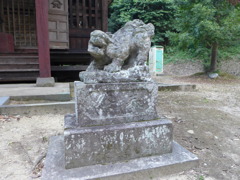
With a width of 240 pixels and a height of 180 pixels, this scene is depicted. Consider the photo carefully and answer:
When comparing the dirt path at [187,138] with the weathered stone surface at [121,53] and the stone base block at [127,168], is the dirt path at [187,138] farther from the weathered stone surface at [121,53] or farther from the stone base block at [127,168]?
the weathered stone surface at [121,53]

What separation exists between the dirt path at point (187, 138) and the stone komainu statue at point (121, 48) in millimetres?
1203

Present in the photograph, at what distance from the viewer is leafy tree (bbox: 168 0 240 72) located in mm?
7949

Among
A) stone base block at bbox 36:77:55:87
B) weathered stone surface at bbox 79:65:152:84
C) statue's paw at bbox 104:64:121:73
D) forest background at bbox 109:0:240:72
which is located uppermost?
forest background at bbox 109:0:240:72

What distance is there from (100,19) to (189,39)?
4590mm

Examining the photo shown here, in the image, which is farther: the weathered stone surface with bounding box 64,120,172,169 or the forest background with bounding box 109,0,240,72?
the forest background with bounding box 109,0,240,72

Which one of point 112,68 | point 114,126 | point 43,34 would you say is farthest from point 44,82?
point 114,126

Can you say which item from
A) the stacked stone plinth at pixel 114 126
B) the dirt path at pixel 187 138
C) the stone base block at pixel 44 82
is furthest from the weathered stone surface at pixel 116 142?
the stone base block at pixel 44 82

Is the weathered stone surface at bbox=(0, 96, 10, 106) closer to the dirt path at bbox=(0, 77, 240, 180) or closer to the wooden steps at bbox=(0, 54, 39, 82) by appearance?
the dirt path at bbox=(0, 77, 240, 180)

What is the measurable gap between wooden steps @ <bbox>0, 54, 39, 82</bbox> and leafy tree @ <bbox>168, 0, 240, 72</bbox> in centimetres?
700

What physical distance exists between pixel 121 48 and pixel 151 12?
47.2 feet

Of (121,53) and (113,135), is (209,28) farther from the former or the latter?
(113,135)

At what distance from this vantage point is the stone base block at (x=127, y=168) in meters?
1.56

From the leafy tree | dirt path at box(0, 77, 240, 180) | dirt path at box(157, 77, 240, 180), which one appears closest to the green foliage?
the leafy tree

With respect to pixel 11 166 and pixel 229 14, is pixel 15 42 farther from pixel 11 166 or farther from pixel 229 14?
pixel 229 14
